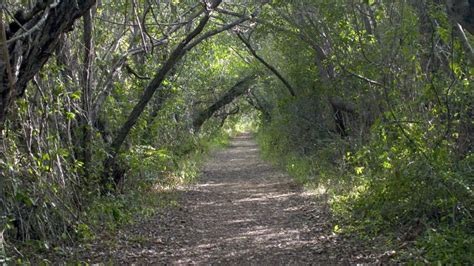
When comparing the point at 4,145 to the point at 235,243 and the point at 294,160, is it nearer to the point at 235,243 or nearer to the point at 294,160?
the point at 235,243

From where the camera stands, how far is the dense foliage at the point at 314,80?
683cm

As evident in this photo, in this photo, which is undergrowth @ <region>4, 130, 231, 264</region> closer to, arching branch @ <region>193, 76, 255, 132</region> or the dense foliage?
the dense foliage

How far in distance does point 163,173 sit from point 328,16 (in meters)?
6.48

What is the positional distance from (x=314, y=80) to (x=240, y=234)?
25.9 ft

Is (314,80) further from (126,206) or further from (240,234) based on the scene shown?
(240,234)

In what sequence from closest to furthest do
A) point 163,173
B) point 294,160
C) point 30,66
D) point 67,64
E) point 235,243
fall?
point 30,66 → point 235,243 → point 67,64 → point 163,173 → point 294,160

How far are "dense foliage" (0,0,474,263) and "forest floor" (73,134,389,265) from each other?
1.42ft

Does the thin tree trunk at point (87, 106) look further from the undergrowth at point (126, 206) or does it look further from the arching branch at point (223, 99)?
the arching branch at point (223, 99)

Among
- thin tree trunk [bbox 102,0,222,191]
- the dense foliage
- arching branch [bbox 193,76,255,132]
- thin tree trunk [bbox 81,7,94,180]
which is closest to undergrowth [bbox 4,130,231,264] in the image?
the dense foliage

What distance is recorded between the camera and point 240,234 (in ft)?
31.7

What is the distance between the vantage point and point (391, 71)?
954 cm

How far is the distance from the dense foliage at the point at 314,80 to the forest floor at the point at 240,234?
43cm

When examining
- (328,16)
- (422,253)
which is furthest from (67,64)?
(422,253)

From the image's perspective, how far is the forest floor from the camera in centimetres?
783
